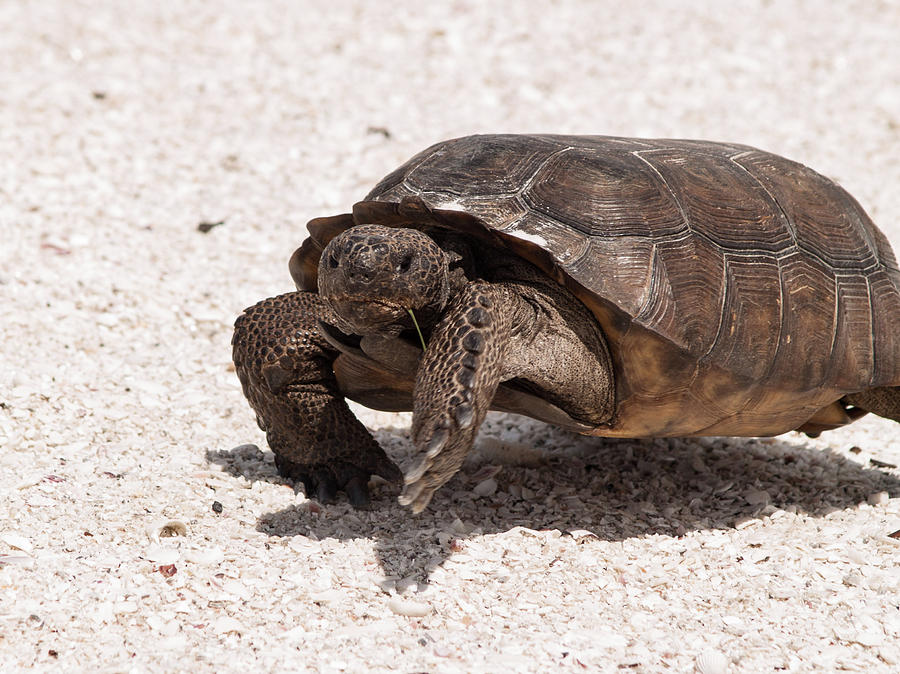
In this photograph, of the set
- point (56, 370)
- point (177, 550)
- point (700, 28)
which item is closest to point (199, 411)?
point (56, 370)

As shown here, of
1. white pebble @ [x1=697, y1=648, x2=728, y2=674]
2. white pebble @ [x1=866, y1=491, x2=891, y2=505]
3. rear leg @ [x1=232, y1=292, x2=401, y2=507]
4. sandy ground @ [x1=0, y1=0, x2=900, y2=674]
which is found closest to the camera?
white pebble @ [x1=697, y1=648, x2=728, y2=674]

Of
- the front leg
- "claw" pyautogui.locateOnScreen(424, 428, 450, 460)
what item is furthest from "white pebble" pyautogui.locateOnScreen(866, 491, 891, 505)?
"claw" pyautogui.locateOnScreen(424, 428, 450, 460)

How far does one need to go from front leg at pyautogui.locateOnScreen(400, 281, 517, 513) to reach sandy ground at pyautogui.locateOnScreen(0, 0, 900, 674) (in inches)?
15.7

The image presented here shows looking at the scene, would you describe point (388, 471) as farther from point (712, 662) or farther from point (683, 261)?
point (712, 662)

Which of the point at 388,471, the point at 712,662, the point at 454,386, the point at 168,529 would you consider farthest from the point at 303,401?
the point at 712,662

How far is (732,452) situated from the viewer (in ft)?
15.9

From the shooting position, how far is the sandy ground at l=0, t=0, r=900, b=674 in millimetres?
2859

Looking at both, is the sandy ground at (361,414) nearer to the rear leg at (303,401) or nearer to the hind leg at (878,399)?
the rear leg at (303,401)

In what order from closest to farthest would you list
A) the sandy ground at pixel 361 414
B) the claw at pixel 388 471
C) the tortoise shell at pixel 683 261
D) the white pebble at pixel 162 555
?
the sandy ground at pixel 361 414, the white pebble at pixel 162 555, the tortoise shell at pixel 683 261, the claw at pixel 388 471

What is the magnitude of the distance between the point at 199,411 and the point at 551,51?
6.44 m

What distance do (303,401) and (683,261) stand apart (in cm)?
161

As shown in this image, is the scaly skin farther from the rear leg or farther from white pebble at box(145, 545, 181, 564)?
white pebble at box(145, 545, 181, 564)

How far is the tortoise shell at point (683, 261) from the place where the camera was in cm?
342

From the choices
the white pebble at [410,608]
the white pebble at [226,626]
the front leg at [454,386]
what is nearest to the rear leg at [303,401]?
the front leg at [454,386]
